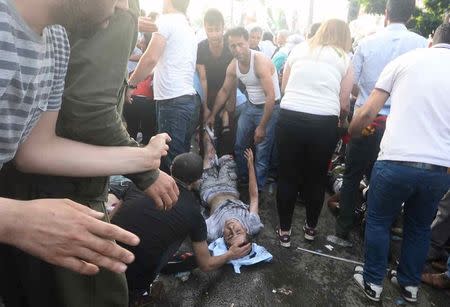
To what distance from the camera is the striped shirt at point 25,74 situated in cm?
83

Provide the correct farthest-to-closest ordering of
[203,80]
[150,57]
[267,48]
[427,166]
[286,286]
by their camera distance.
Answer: [267,48]
[203,80]
[150,57]
[286,286]
[427,166]

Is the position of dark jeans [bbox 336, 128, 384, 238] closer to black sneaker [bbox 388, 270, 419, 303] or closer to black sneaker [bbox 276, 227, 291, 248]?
black sneaker [bbox 276, 227, 291, 248]

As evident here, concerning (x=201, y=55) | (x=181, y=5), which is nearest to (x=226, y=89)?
(x=201, y=55)

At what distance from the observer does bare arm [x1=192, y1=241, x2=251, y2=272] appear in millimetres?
2435

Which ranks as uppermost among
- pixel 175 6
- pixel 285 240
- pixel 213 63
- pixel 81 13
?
pixel 81 13

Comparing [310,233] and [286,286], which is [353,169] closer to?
[310,233]

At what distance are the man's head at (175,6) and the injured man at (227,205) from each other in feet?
5.35

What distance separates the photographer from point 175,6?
3428 mm

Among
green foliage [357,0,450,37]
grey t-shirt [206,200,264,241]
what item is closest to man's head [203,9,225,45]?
grey t-shirt [206,200,264,241]

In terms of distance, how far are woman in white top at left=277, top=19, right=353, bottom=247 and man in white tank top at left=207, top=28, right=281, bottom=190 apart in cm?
66

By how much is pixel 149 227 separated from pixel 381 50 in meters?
2.49

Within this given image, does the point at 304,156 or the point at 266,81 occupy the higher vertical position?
the point at 266,81

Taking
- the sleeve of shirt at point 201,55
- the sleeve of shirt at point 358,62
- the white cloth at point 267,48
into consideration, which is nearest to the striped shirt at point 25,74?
the sleeve of shirt at point 358,62

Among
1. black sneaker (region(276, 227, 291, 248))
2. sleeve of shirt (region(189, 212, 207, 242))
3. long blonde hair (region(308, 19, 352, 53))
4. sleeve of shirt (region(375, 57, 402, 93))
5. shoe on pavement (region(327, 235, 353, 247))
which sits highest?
long blonde hair (region(308, 19, 352, 53))
